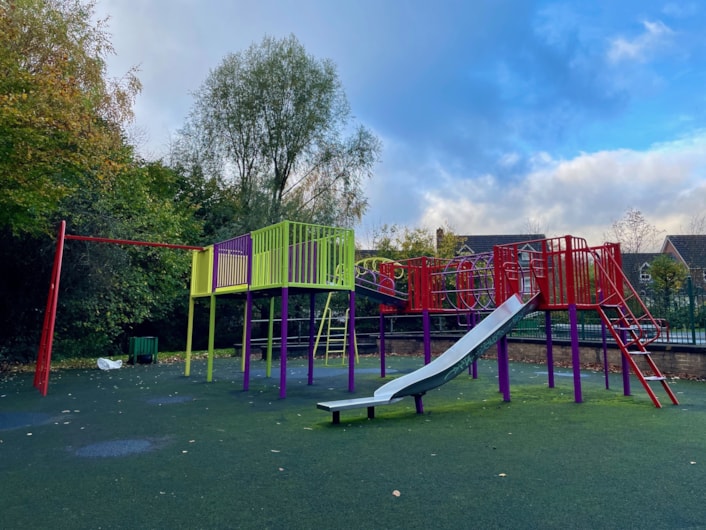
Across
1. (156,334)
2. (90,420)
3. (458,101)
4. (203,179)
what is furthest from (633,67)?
(156,334)

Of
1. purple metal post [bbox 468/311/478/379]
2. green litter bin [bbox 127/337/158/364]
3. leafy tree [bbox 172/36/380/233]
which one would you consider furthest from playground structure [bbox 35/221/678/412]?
leafy tree [bbox 172/36/380/233]

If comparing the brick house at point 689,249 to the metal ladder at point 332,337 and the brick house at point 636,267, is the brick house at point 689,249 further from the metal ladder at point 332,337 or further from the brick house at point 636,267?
the metal ladder at point 332,337

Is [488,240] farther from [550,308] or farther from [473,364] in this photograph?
[550,308]

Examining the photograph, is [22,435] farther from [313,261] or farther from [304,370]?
[304,370]

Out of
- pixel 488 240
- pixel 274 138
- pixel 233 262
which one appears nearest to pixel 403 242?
pixel 274 138

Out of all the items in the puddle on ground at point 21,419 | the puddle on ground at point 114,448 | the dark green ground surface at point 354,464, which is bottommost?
the puddle on ground at point 21,419

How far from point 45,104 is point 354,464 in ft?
28.7

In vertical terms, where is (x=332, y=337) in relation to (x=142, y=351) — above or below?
above

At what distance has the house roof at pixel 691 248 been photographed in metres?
41.8

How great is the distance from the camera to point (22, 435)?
17.6 feet

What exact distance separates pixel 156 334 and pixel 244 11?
13.1 m

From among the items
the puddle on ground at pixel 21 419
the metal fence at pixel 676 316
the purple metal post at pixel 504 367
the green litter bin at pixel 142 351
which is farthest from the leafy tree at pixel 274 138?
the puddle on ground at pixel 21 419

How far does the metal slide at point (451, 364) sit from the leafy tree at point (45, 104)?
7180 mm

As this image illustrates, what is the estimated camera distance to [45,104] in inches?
352
